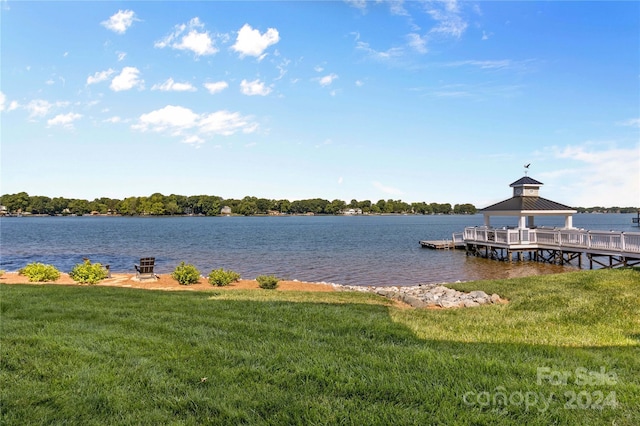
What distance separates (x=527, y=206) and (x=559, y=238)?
122 inches

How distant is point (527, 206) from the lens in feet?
89.8

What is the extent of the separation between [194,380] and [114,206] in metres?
220

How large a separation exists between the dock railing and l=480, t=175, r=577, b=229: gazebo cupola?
4.12 ft

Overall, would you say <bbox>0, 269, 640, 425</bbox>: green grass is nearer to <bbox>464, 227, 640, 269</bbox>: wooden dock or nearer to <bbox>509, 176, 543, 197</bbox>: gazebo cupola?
<bbox>464, 227, 640, 269</bbox>: wooden dock

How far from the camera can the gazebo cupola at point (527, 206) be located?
1072 inches

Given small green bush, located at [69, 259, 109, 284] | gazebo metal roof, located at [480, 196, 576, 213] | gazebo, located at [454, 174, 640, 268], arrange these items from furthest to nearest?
gazebo metal roof, located at [480, 196, 576, 213] < gazebo, located at [454, 174, 640, 268] < small green bush, located at [69, 259, 109, 284]

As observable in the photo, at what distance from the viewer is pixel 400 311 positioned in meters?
7.86

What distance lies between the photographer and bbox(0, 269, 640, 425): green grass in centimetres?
344

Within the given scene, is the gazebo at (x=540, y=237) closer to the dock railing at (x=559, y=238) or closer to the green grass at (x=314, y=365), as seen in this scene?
the dock railing at (x=559, y=238)

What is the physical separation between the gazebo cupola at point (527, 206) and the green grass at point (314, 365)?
21089 mm

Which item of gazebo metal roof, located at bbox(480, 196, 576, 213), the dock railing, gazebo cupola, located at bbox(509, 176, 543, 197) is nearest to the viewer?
the dock railing

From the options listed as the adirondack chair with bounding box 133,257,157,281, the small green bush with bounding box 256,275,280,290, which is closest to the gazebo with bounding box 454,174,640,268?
the small green bush with bounding box 256,275,280,290

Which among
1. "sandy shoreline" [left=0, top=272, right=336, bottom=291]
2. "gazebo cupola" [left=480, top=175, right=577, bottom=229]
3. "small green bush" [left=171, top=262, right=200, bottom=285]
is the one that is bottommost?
"sandy shoreline" [left=0, top=272, right=336, bottom=291]

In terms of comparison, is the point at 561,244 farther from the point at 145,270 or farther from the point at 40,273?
the point at 40,273
